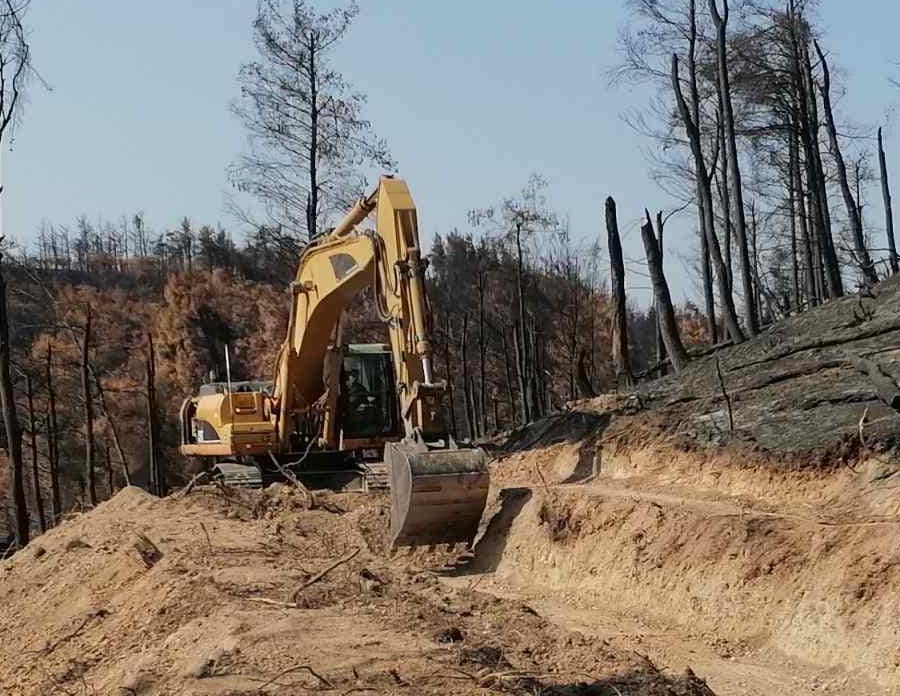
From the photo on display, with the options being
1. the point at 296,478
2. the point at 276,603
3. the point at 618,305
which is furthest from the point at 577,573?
the point at 618,305

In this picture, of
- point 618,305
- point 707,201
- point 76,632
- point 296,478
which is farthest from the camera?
point 707,201

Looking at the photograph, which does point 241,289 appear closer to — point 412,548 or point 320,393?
point 320,393

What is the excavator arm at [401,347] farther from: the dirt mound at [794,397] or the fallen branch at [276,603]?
the dirt mound at [794,397]

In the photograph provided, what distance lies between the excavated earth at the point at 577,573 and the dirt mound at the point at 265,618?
33 millimetres

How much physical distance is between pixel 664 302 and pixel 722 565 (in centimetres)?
1085

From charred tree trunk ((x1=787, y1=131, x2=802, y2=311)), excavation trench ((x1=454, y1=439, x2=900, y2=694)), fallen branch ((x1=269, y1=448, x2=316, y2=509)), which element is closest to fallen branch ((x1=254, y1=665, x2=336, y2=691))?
excavation trench ((x1=454, y1=439, x2=900, y2=694))

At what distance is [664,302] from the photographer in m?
19.0

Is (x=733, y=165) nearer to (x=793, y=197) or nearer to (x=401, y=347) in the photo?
(x=793, y=197)

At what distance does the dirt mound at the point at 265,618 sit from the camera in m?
6.41

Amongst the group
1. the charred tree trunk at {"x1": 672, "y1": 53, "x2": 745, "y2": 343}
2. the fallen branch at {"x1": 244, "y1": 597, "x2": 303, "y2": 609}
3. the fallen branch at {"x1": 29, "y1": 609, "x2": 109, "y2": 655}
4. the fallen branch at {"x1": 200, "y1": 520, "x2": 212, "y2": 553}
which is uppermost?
the charred tree trunk at {"x1": 672, "y1": 53, "x2": 745, "y2": 343}

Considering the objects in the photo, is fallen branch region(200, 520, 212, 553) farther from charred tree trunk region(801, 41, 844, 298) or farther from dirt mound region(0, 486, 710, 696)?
charred tree trunk region(801, 41, 844, 298)

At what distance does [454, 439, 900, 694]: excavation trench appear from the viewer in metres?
7.23

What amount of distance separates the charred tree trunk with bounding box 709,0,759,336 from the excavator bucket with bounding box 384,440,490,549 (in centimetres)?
1257

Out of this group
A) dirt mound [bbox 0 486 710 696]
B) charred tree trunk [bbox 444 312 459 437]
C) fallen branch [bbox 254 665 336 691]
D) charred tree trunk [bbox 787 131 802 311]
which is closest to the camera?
fallen branch [bbox 254 665 336 691]
